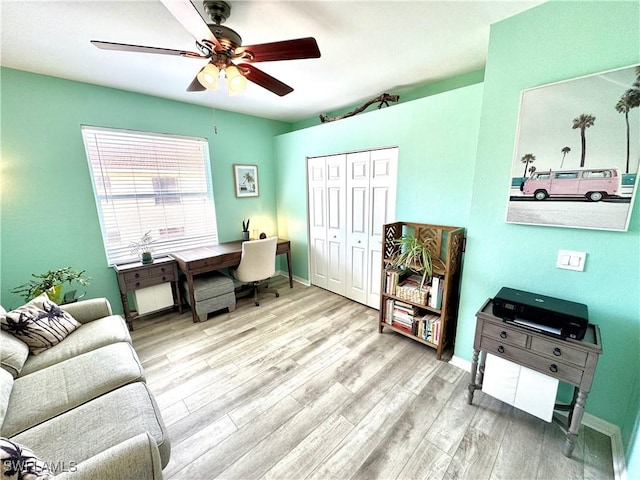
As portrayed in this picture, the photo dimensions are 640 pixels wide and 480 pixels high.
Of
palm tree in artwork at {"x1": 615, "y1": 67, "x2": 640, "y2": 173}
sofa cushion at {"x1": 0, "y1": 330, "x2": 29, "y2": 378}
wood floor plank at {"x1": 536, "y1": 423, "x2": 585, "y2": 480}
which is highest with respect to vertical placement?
palm tree in artwork at {"x1": 615, "y1": 67, "x2": 640, "y2": 173}

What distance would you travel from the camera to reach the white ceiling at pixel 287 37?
1.43m

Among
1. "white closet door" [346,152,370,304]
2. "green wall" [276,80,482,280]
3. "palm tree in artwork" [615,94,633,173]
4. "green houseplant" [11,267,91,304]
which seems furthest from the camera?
"white closet door" [346,152,370,304]

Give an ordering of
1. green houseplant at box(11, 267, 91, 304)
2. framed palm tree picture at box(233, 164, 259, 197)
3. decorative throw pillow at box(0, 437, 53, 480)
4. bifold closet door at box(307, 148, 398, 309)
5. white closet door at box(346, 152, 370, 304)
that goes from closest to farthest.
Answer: decorative throw pillow at box(0, 437, 53, 480)
green houseplant at box(11, 267, 91, 304)
bifold closet door at box(307, 148, 398, 309)
white closet door at box(346, 152, 370, 304)
framed palm tree picture at box(233, 164, 259, 197)

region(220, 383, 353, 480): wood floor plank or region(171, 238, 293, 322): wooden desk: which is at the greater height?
region(171, 238, 293, 322): wooden desk

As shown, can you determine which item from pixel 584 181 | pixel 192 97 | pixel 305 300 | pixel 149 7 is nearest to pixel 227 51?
pixel 149 7

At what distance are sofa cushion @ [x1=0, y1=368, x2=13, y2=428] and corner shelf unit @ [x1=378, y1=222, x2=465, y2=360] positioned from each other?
247 centimetres

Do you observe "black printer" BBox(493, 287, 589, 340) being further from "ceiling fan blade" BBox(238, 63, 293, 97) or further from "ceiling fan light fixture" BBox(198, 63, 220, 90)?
"ceiling fan light fixture" BBox(198, 63, 220, 90)

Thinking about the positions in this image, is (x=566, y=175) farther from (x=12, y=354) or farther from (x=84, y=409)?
(x=12, y=354)

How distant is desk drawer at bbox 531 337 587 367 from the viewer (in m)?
1.27

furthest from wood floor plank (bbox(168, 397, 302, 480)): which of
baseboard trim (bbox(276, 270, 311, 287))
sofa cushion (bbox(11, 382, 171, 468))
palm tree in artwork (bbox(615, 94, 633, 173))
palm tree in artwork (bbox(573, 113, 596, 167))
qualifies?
palm tree in artwork (bbox(615, 94, 633, 173))

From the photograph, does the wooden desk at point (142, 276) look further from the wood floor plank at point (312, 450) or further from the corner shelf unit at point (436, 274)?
the corner shelf unit at point (436, 274)

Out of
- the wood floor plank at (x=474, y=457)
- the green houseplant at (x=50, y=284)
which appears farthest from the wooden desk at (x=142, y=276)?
the wood floor plank at (x=474, y=457)

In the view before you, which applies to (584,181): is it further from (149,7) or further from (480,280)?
(149,7)

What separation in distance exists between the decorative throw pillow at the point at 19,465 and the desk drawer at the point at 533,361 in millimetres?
2076
